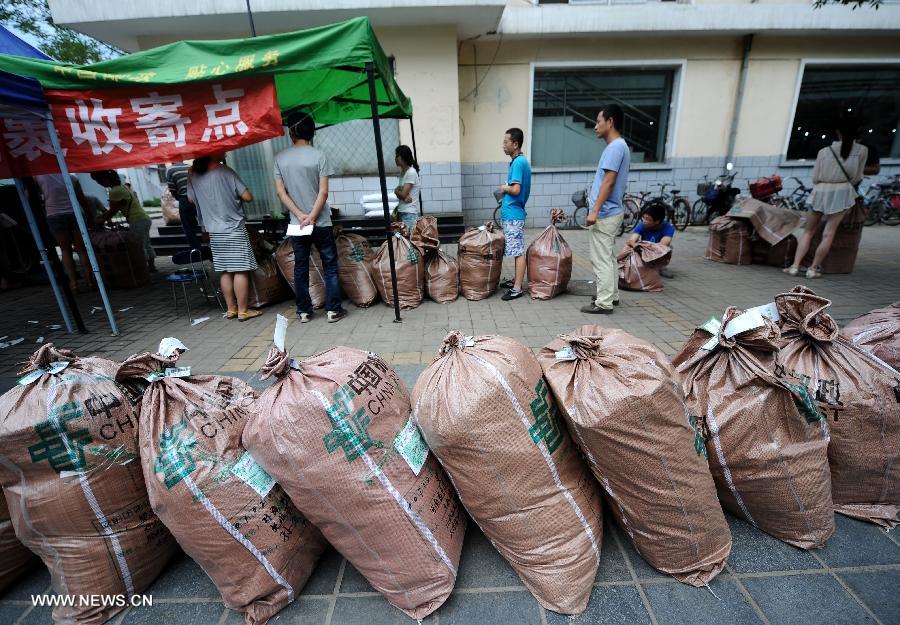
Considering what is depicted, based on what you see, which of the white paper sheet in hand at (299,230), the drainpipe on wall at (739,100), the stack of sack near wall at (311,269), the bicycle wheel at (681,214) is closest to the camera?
the white paper sheet in hand at (299,230)

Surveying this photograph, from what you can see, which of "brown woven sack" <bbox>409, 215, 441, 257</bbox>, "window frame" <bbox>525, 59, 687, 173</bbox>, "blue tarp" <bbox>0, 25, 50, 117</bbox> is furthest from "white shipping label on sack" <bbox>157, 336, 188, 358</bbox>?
"window frame" <bbox>525, 59, 687, 173</bbox>

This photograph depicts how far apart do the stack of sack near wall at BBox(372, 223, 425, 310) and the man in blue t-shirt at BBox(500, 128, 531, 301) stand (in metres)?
1.06

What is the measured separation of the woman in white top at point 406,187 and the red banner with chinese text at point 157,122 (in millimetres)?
1726

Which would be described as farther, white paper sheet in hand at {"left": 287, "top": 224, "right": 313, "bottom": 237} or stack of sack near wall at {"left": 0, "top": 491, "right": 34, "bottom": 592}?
white paper sheet in hand at {"left": 287, "top": 224, "right": 313, "bottom": 237}

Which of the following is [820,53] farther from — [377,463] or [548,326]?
[377,463]

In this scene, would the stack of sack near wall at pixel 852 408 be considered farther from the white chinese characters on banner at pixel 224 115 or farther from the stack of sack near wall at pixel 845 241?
the stack of sack near wall at pixel 845 241

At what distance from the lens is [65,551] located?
4.78 feet

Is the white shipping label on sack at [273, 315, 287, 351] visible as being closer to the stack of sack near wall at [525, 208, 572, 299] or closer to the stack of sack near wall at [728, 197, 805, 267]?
the stack of sack near wall at [525, 208, 572, 299]

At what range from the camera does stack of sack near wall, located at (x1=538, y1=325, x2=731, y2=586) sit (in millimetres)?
1319

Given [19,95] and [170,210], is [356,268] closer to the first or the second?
[19,95]

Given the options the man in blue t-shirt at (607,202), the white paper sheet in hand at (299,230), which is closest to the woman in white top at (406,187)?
the white paper sheet in hand at (299,230)

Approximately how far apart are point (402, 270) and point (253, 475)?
3248mm

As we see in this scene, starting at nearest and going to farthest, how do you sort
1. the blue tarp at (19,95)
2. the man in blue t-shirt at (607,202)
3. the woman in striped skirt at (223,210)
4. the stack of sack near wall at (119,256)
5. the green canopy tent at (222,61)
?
the blue tarp at (19,95)
the green canopy tent at (222,61)
the man in blue t-shirt at (607,202)
the woman in striped skirt at (223,210)
the stack of sack near wall at (119,256)

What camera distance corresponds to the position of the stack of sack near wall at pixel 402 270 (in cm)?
450
